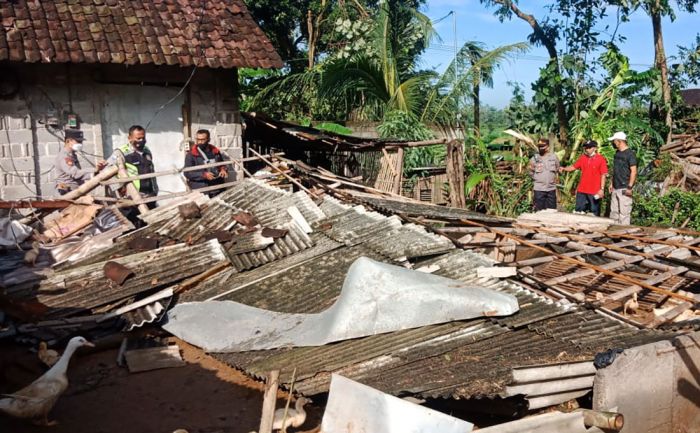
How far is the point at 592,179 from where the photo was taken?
36.3 ft

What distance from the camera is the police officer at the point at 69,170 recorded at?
9797 mm

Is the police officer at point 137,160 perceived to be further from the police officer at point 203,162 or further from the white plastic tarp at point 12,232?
the white plastic tarp at point 12,232

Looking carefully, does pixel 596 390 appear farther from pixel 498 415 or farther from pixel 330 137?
pixel 330 137

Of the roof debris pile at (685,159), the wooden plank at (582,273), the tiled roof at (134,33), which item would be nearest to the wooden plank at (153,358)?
the wooden plank at (582,273)

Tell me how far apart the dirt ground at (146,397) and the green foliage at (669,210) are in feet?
30.8

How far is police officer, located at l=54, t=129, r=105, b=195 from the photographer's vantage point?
9.80 m

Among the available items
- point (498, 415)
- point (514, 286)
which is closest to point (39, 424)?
point (498, 415)

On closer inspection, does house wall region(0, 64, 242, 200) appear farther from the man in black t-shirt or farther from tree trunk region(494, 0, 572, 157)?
tree trunk region(494, 0, 572, 157)

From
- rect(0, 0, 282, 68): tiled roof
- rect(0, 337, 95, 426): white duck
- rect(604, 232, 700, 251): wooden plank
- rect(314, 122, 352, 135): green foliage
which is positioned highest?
rect(0, 0, 282, 68): tiled roof

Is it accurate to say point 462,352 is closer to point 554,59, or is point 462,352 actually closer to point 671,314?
point 671,314

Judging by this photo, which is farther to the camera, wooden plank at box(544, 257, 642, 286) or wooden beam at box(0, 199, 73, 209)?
wooden beam at box(0, 199, 73, 209)

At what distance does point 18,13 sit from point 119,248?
419 cm

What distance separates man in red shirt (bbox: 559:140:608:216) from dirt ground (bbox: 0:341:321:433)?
280 inches

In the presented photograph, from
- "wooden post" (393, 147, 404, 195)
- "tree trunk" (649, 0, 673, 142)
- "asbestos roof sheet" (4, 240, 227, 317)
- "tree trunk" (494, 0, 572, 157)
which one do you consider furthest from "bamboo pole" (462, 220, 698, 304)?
"tree trunk" (649, 0, 673, 142)
